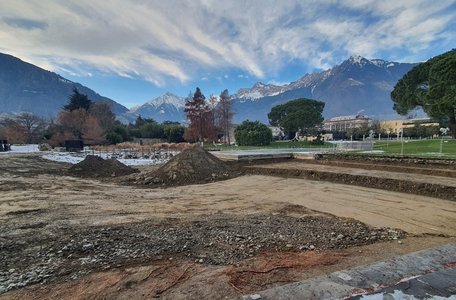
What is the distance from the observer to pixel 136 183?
42.9 ft

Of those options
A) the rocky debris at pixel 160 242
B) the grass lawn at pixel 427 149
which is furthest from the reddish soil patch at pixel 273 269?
the grass lawn at pixel 427 149

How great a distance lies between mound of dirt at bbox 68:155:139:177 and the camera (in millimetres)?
15461

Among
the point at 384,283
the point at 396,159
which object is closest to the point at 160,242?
the point at 384,283

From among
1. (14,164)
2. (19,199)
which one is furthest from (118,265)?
(14,164)

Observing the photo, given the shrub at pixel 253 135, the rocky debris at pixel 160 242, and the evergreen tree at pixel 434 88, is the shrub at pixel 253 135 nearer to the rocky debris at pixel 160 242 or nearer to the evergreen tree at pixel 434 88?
the evergreen tree at pixel 434 88

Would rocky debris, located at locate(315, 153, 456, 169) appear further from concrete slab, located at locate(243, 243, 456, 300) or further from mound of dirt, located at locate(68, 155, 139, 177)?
→ concrete slab, located at locate(243, 243, 456, 300)

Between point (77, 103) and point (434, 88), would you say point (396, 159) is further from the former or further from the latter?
point (77, 103)

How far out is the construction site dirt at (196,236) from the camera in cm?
337

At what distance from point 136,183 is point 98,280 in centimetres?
1005

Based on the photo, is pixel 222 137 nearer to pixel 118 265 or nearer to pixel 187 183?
pixel 187 183

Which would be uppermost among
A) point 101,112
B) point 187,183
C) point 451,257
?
point 101,112

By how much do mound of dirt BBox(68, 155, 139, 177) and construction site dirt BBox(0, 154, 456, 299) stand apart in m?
4.73

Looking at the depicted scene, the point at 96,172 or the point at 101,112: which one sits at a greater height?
the point at 101,112

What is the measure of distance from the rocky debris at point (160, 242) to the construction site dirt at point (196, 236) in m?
0.02
